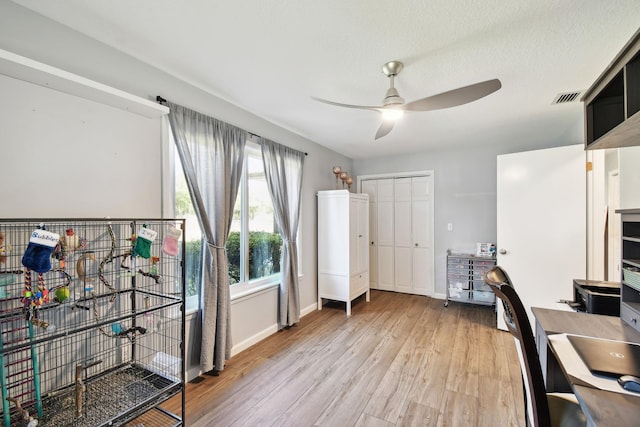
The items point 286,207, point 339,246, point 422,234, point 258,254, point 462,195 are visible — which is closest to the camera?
point 258,254

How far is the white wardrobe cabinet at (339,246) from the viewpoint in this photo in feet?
12.5

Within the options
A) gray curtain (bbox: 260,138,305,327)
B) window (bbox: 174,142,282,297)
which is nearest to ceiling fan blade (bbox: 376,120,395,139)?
gray curtain (bbox: 260,138,305,327)

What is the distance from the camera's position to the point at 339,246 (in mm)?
3846

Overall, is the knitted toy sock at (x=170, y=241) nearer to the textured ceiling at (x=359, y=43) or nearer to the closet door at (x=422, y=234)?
the textured ceiling at (x=359, y=43)

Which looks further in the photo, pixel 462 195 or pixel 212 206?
pixel 462 195

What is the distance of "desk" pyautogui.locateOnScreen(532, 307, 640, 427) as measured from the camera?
0.81m

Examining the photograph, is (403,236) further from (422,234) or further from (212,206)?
(212,206)

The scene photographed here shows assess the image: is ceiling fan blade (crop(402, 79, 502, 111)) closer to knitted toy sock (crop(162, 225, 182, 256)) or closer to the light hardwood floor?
knitted toy sock (crop(162, 225, 182, 256))

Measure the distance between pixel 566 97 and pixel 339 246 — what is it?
277cm

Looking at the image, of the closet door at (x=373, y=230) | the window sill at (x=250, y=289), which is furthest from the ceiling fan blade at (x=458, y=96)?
the closet door at (x=373, y=230)

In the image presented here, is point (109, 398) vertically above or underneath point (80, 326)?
underneath

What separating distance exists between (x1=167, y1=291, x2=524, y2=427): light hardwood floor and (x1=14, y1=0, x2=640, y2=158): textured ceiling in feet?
7.81

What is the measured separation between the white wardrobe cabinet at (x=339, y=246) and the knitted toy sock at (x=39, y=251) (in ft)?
9.84

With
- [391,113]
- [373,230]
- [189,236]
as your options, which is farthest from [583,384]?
[373,230]
